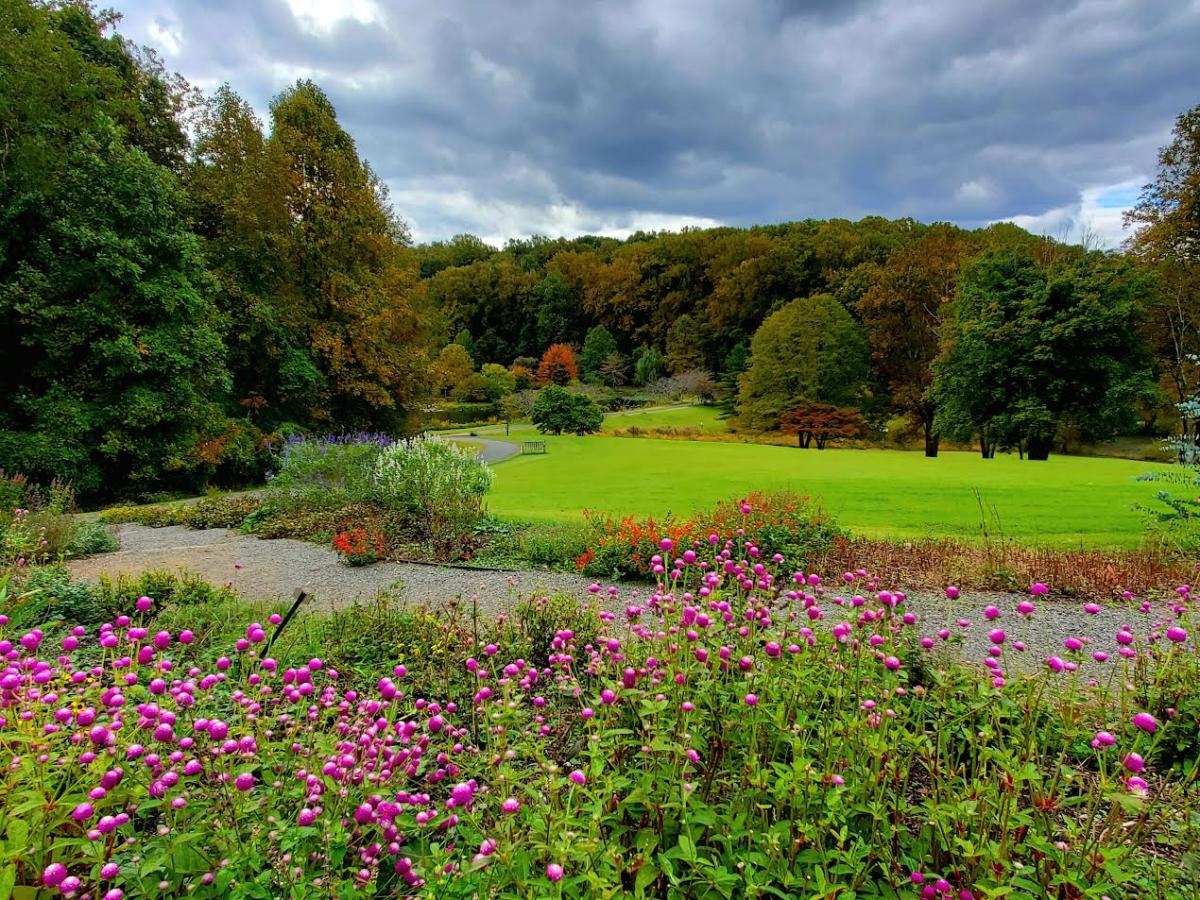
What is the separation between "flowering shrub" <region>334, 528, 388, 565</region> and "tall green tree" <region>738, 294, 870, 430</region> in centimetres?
2954

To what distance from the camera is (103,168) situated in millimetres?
14266

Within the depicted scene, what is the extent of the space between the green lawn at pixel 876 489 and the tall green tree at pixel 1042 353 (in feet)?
17.9

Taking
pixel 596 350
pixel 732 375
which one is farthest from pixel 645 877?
pixel 596 350

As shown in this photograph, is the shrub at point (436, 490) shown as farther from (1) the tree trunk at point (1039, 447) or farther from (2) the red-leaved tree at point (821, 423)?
(2) the red-leaved tree at point (821, 423)

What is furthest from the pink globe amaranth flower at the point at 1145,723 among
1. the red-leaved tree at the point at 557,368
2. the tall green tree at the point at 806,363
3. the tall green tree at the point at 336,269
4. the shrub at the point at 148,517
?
the red-leaved tree at the point at 557,368

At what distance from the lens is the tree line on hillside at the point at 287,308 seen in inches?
555

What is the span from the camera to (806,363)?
3412 cm

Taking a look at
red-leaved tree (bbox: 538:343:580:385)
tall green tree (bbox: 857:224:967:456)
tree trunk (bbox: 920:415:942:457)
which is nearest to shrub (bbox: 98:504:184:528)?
tree trunk (bbox: 920:415:942:457)

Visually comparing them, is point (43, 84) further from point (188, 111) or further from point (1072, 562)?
point (1072, 562)

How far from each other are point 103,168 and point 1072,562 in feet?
69.9

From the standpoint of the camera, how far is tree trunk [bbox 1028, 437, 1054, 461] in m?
22.9

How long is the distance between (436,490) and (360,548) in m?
1.82

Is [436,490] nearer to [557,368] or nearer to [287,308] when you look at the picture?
[287,308]

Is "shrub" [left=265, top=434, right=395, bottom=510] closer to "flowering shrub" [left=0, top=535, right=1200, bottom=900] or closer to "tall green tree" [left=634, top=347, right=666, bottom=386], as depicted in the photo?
"flowering shrub" [left=0, top=535, right=1200, bottom=900]
